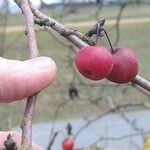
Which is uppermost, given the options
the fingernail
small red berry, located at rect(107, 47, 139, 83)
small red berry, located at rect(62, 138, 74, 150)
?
the fingernail

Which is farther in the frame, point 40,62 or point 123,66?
point 123,66

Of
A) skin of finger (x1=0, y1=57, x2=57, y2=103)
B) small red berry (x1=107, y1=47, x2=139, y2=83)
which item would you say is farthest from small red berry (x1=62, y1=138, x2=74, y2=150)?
skin of finger (x1=0, y1=57, x2=57, y2=103)

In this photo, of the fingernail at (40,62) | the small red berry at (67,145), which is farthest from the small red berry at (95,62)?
the small red berry at (67,145)

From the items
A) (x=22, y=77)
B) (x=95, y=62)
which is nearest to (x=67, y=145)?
(x=95, y=62)

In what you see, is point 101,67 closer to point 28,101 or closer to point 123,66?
point 123,66

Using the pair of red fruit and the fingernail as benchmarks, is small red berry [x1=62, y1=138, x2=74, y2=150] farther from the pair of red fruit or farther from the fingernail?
the fingernail

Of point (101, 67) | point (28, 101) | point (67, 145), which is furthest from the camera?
point (67, 145)

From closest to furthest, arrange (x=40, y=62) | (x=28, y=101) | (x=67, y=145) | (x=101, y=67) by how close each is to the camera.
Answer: (x=28, y=101) → (x=40, y=62) → (x=101, y=67) → (x=67, y=145)
